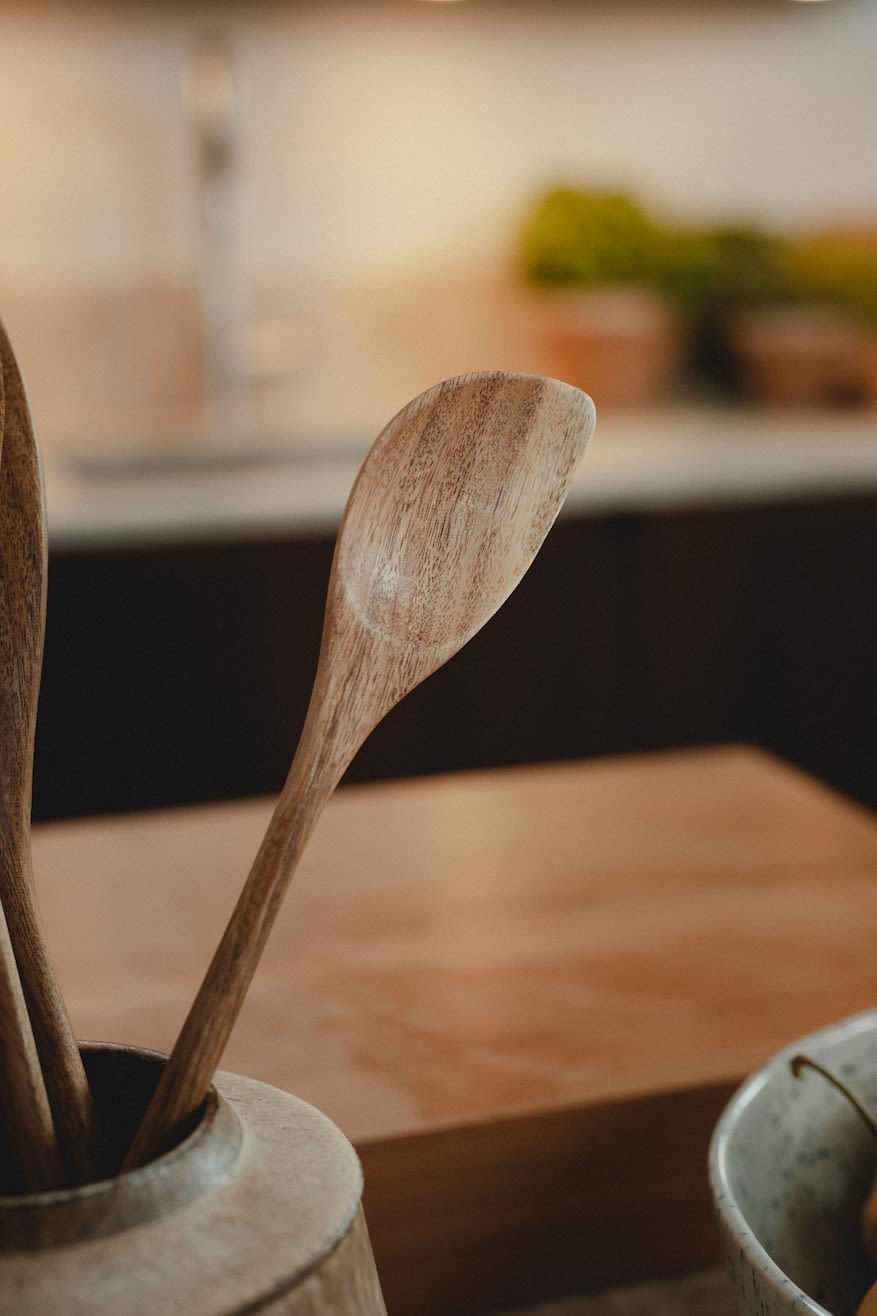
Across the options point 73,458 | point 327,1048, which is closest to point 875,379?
point 73,458

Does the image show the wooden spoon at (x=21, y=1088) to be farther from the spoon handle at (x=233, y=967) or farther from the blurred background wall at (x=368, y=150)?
the blurred background wall at (x=368, y=150)

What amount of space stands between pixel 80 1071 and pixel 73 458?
1732 mm

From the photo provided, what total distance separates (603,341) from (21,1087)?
6.77ft

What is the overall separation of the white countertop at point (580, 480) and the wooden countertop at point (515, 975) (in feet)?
2.54

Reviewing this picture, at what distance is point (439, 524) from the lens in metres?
0.33

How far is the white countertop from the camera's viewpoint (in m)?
1.59

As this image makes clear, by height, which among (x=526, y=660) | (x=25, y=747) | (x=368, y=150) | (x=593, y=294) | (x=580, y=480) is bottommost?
(x=526, y=660)

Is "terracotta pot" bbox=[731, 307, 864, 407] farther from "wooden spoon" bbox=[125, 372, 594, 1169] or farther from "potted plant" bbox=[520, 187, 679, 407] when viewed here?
"wooden spoon" bbox=[125, 372, 594, 1169]

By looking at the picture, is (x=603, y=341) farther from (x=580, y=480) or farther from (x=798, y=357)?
(x=580, y=480)

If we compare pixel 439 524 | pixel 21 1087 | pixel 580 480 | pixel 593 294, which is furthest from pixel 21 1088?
pixel 593 294

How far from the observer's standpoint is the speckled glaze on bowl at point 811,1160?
42 centimetres

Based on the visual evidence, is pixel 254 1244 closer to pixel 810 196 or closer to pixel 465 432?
pixel 465 432

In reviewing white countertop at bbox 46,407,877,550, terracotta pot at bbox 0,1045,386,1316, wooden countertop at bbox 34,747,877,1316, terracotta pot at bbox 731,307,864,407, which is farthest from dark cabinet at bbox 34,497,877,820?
terracotta pot at bbox 0,1045,386,1316

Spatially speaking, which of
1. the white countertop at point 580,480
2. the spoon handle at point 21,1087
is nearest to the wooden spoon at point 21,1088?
the spoon handle at point 21,1087
